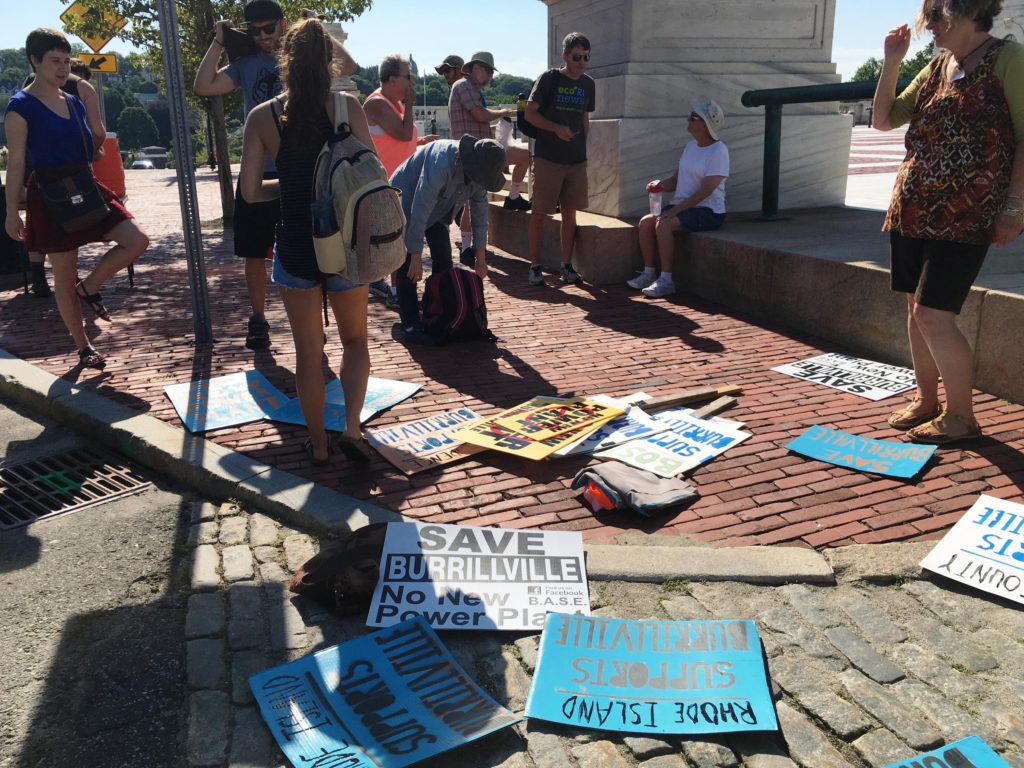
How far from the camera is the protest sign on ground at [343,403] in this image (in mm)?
4824

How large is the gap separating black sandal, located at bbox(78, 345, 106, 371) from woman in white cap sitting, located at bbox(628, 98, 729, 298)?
4.10 metres

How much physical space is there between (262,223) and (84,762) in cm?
379

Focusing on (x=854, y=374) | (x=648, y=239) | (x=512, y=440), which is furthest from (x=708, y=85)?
(x=512, y=440)

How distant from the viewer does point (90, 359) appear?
19.0 ft

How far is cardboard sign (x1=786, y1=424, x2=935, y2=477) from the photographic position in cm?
410

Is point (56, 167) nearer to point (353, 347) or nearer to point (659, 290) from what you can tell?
point (353, 347)

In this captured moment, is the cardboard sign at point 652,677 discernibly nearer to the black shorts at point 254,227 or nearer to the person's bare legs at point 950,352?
the person's bare legs at point 950,352

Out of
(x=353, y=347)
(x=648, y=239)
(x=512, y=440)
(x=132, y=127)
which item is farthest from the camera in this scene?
(x=132, y=127)

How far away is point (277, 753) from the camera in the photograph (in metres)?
2.46

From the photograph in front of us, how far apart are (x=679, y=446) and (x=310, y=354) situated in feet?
5.68

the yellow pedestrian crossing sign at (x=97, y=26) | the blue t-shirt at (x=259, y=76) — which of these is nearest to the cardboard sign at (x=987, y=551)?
the blue t-shirt at (x=259, y=76)

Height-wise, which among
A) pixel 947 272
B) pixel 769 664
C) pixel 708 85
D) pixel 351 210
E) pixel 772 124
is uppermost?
pixel 708 85

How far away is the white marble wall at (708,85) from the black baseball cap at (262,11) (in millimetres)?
4209

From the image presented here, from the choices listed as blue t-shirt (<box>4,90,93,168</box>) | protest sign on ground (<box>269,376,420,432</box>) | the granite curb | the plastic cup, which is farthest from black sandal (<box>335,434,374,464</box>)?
the plastic cup
